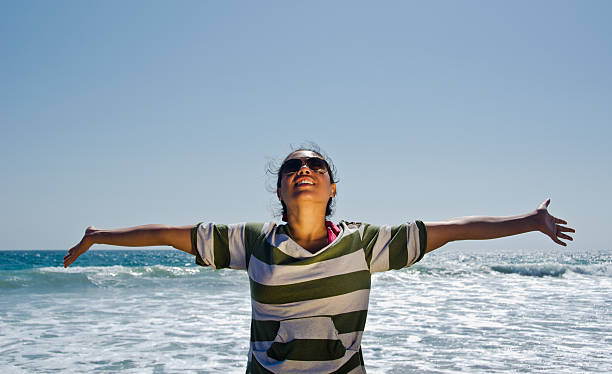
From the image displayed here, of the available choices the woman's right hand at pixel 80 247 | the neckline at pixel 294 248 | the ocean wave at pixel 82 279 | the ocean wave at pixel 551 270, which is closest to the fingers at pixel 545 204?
the neckline at pixel 294 248

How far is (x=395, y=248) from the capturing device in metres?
1.98

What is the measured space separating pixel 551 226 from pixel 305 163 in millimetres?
1095

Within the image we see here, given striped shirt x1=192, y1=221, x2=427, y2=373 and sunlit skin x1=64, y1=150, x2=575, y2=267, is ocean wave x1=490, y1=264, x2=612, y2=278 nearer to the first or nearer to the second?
sunlit skin x1=64, y1=150, x2=575, y2=267

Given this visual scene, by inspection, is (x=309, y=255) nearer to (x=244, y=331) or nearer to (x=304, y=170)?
(x=304, y=170)

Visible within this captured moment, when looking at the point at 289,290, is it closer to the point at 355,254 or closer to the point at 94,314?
the point at 355,254

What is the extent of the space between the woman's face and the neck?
0.04 m

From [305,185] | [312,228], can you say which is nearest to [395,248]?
[312,228]

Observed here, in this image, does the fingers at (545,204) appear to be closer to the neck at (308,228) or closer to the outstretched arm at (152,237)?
the neck at (308,228)

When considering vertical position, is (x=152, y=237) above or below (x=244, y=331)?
above

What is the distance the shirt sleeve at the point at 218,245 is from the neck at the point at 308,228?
23cm

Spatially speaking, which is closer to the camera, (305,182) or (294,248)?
(294,248)

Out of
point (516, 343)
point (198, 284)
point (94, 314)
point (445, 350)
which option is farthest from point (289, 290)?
point (198, 284)

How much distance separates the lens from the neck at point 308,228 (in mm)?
2062

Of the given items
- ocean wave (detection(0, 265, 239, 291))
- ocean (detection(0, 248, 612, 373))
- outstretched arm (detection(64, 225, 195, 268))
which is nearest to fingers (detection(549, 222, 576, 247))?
outstretched arm (detection(64, 225, 195, 268))
